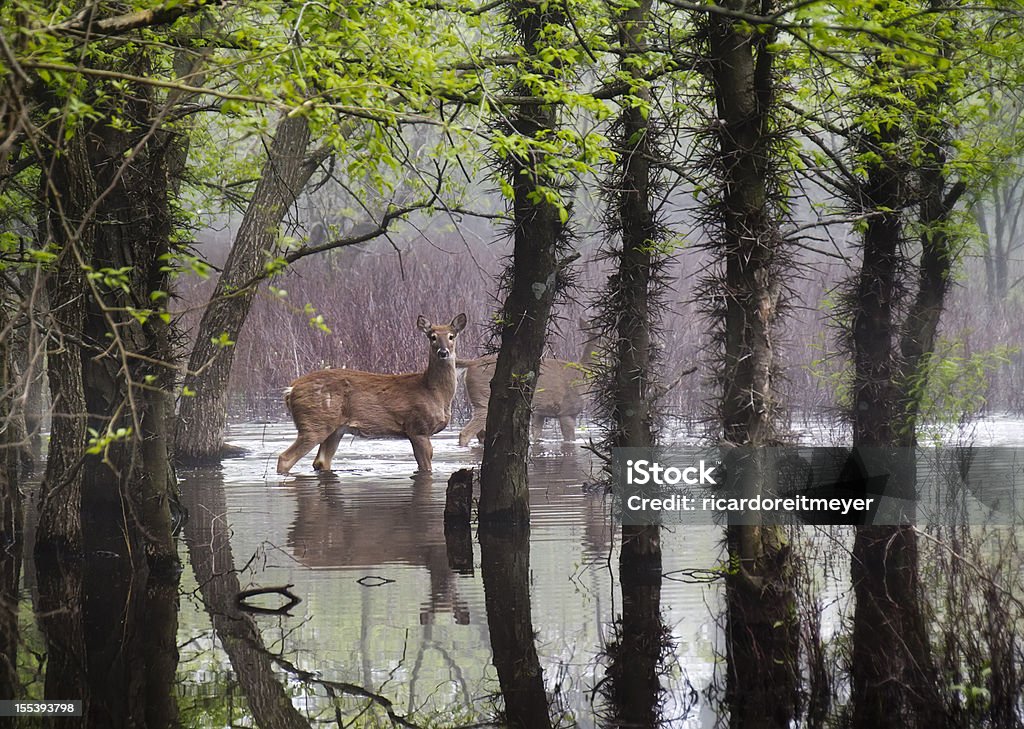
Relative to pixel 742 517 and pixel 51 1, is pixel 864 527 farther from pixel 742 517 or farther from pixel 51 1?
pixel 51 1

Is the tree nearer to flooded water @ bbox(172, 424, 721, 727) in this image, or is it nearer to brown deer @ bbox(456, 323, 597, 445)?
flooded water @ bbox(172, 424, 721, 727)

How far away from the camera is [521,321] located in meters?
10.8

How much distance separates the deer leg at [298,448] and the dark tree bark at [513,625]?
5.95 meters

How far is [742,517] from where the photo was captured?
7734mm

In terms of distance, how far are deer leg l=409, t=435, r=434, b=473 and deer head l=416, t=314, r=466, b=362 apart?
1098 mm

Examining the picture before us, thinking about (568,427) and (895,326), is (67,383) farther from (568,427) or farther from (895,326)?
(568,427)

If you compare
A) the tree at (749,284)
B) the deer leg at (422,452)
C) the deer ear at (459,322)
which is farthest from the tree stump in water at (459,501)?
the deer ear at (459,322)

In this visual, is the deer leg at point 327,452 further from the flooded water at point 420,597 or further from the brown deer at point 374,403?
the flooded water at point 420,597

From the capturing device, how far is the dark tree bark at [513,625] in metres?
6.66

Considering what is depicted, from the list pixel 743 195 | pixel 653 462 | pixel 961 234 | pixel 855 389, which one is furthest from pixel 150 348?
pixel 961 234

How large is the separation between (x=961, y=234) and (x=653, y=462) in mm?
3460

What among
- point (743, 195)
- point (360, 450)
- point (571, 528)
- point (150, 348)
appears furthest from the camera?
point (360, 450)

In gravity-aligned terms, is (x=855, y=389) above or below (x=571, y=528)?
above

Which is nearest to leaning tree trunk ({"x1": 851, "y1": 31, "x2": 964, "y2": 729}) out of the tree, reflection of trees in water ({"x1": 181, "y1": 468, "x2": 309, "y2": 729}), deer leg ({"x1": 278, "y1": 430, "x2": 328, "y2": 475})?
the tree
